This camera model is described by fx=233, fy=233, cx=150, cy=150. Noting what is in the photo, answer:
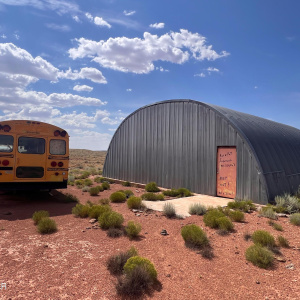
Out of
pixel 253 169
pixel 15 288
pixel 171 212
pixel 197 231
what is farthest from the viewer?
pixel 253 169

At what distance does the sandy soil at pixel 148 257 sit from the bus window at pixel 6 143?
10.5ft

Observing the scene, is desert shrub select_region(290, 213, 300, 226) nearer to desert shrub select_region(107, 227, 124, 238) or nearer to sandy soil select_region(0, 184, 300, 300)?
sandy soil select_region(0, 184, 300, 300)

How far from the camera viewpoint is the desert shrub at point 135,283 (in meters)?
4.13

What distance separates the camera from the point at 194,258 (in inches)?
220

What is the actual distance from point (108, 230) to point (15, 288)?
10.6 feet

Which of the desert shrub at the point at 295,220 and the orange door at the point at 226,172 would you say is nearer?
the desert shrub at the point at 295,220

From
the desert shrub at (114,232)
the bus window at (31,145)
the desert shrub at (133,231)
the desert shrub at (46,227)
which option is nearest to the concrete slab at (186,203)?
the desert shrub at (133,231)

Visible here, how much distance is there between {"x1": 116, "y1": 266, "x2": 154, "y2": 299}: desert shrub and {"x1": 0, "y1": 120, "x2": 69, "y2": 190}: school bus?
770 cm

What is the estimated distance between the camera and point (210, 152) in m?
13.2

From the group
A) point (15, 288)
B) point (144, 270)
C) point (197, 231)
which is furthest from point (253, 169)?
point (15, 288)

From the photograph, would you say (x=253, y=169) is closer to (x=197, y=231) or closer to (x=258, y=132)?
(x=258, y=132)

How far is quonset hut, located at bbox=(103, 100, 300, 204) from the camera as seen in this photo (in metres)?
11.4

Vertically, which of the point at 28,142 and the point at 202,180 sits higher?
the point at 28,142

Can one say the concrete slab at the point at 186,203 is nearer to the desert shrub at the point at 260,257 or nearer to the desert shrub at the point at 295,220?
the desert shrub at the point at 295,220
